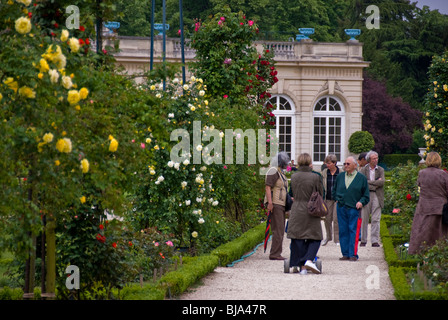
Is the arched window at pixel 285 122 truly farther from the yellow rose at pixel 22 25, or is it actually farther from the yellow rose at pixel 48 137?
the yellow rose at pixel 48 137

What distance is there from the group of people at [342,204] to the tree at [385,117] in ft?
92.2

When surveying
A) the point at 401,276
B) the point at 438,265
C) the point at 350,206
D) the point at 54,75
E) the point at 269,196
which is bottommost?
the point at 401,276

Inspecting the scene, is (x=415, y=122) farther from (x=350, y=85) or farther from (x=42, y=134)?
(x=42, y=134)

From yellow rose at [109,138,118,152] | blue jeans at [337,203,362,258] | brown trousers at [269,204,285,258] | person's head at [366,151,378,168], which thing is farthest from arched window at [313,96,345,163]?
yellow rose at [109,138,118,152]

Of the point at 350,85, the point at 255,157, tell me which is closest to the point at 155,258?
the point at 255,157

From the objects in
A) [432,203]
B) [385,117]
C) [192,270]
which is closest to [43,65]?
[192,270]

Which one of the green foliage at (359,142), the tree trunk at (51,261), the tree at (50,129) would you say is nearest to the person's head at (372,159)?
the tree at (50,129)

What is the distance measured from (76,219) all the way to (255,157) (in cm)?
744

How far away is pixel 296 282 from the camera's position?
782 centimetres

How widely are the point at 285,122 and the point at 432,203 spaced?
86.9 ft

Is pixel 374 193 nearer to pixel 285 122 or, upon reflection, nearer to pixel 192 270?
pixel 192 270

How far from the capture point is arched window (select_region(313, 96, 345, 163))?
34.8 m

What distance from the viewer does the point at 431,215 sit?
8375 millimetres
